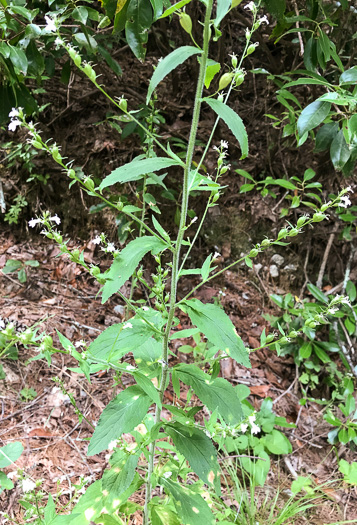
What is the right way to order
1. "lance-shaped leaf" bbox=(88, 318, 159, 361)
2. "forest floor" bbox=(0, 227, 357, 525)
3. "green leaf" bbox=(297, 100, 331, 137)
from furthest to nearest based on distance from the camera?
1. "forest floor" bbox=(0, 227, 357, 525)
2. "green leaf" bbox=(297, 100, 331, 137)
3. "lance-shaped leaf" bbox=(88, 318, 159, 361)

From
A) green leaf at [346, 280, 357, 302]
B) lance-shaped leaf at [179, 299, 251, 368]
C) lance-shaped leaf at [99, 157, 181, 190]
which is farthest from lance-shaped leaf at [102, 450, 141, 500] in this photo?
green leaf at [346, 280, 357, 302]

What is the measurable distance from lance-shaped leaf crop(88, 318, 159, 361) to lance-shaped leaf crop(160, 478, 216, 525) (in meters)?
0.49

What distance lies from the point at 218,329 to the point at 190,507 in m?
0.57

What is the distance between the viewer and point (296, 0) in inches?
80.8

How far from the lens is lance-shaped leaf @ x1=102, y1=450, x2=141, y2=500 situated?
0.96 meters

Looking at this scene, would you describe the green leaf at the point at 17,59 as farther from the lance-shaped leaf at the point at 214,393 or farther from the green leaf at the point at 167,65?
the lance-shaped leaf at the point at 214,393

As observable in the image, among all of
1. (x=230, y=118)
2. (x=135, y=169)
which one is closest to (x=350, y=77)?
(x=230, y=118)

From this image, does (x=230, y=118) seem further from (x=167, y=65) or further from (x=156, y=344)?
(x=156, y=344)

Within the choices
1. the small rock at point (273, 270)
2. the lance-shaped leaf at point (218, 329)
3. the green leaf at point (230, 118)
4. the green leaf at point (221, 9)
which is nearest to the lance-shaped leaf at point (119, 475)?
the lance-shaped leaf at point (218, 329)

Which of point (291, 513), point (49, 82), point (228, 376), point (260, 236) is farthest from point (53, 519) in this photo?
point (49, 82)

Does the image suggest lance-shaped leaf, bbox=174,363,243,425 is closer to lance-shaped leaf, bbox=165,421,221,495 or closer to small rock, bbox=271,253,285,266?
lance-shaped leaf, bbox=165,421,221,495

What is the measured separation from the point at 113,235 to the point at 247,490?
1844 millimetres

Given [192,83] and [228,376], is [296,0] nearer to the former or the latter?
[192,83]

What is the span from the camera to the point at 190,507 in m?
1.04
